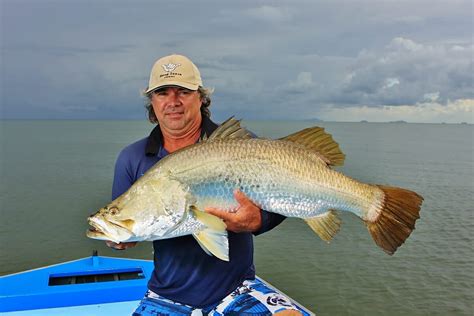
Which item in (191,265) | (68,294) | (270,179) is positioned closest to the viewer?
(270,179)

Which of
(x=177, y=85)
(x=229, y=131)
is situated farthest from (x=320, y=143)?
(x=177, y=85)

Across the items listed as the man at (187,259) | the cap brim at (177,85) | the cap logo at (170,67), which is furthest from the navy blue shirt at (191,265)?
the cap logo at (170,67)

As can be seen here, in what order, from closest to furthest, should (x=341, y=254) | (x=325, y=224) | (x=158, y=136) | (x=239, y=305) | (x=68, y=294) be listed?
1. (x=325, y=224)
2. (x=239, y=305)
3. (x=158, y=136)
4. (x=68, y=294)
5. (x=341, y=254)

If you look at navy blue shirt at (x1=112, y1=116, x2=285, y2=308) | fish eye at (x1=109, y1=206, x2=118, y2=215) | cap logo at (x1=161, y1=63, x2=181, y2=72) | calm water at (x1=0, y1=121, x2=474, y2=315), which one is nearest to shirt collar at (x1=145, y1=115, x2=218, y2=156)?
navy blue shirt at (x1=112, y1=116, x2=285, y2=308)

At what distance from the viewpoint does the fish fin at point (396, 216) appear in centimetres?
298

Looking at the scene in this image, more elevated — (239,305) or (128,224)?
(128,224)

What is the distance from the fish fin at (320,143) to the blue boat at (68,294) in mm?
2488

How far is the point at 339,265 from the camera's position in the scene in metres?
13.1

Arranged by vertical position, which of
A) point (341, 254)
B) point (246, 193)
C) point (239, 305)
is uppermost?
point (246, 193)

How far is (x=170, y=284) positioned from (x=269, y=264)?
30.5 ft

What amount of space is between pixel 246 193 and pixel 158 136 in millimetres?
1121

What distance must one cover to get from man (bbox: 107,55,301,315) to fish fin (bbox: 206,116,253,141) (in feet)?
1.74

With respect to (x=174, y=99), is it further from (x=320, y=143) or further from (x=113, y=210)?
(x=320, y=143)

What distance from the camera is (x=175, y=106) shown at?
354 cm
